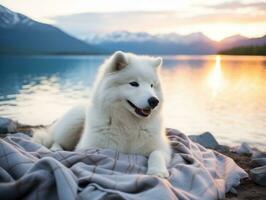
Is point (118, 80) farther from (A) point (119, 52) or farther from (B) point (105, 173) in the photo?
(B) point (105, 173)

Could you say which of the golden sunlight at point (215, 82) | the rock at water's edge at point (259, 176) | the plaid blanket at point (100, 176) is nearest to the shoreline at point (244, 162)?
the rock at water's edge at point (259, 176)

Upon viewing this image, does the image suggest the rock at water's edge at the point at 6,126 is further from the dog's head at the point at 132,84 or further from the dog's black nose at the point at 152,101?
the dog's black nose at the point at 152,101

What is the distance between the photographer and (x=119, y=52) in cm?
442

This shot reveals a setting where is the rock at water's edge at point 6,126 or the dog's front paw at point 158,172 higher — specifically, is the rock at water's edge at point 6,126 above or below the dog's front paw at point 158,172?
below

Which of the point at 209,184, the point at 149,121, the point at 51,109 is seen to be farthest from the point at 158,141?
the point at 51,109

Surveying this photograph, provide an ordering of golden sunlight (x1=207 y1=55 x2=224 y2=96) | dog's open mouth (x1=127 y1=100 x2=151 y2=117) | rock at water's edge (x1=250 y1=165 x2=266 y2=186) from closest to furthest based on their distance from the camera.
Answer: dog's open mouth (x1=127 y1=100 x2=151 y2=117) → rock at water's edge (x1=250 y1=165 x2=266 y2=186) → golden sunlight (x1=207 y1=55 x2=224 y2=96)

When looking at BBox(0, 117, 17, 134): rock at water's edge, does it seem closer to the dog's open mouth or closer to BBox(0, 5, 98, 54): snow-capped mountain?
the dog's open mouth

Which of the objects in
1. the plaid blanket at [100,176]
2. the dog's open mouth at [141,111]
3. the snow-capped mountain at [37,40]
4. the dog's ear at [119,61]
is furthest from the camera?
the snow-capped mountain at [37,40]

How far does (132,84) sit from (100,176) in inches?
42.8

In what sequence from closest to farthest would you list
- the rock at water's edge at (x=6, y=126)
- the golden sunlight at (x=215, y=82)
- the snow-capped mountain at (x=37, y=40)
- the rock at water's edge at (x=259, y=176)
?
the rock at water's edge at (x=259, y=176)
the rock at water's edge at (x=6, y=126)
the golden sunlight at (x=215, y=82)
the snow-capped mountain at (x=37, y=40)

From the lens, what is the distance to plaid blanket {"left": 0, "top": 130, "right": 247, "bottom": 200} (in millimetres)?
3285

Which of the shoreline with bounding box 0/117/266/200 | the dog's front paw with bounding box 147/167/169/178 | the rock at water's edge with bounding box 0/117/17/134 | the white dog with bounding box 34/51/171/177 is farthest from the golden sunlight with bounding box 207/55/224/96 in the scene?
the dog's front paw with bounding box 147/167/169/178

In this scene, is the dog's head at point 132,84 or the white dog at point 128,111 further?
the white dog at point 128,111

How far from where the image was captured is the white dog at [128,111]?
4.29 m
